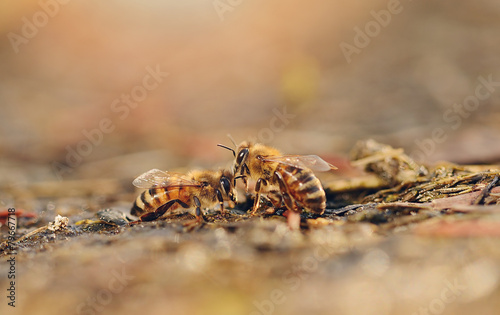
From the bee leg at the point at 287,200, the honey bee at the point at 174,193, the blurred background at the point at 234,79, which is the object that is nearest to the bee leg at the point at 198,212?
the honey bee at the point at 174,193

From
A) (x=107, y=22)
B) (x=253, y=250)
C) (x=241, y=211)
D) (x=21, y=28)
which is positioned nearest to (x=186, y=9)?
(x=107, y=22)

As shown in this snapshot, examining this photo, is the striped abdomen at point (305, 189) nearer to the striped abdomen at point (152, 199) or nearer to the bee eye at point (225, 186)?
the bee eye at point (225, 186)

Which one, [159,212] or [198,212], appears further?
[159,212]

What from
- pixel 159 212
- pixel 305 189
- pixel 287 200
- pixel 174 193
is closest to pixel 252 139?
pixel 174 193

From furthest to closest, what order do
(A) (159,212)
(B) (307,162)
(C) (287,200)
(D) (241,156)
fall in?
1. (D) (241,156)
2. (A) (159,212)
3. (B) (307,162)
4. (C) (287,200)

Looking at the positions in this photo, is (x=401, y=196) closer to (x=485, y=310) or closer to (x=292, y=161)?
(x=292, y=161)

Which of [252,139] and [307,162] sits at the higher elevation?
[252,139]

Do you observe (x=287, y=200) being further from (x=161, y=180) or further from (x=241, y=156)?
(x=161, y=180)
